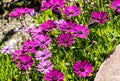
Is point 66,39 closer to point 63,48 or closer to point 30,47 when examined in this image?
point 30,47

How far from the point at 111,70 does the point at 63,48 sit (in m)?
1.08

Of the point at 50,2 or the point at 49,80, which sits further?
the point at 50,2

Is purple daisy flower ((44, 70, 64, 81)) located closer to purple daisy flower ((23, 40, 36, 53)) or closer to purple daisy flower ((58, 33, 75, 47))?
purple daisy flower ((58, 33, 75, 47))

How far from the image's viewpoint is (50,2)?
4.20m

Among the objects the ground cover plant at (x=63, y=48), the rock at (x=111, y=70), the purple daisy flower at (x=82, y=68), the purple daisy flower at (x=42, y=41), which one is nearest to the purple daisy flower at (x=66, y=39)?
the ground cover plant at (x=63, y=48)

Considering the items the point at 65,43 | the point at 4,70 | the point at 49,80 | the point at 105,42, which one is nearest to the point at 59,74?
the point at 49,80

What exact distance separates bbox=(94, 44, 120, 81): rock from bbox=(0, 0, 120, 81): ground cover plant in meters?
0.14

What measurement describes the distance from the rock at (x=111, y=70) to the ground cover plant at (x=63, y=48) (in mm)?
140

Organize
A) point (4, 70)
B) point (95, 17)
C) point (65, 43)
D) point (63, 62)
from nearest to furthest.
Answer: point (65, 43) → point (95, 17) → point (63, 62) → point (4, 70)

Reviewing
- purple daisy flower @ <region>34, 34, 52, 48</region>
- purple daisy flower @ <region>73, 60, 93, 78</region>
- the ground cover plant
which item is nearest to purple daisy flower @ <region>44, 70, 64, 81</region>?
the ground cover plant

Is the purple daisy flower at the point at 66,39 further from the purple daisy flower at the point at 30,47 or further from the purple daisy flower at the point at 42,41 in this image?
the purple daisy flower at the point at 30,47

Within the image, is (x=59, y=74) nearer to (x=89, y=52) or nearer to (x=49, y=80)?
(x=49, y=80)

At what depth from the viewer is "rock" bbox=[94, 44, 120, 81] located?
10.7ft

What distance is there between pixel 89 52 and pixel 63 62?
13.6 inches
